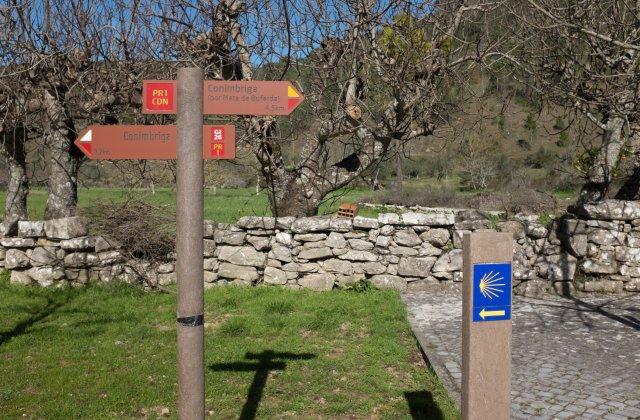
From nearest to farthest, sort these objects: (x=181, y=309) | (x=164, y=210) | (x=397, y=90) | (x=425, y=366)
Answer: (x=181, y=309) → (x=425, y=366) → (x=397, y=90) → (x=164, y=210)

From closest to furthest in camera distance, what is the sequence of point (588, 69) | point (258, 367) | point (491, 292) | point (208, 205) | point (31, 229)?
point (491, 292), point (258, 367), point (588, 69), point (31, 229), point (208, 205)

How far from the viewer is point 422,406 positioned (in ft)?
16.1

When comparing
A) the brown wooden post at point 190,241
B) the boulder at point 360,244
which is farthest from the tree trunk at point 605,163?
the brown wooden post at point 190,241

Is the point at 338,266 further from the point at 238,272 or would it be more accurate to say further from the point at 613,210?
the point at 613,210

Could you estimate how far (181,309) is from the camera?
11.6 feet

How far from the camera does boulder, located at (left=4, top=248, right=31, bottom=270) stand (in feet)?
30.8

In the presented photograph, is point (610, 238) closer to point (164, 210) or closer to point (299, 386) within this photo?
point (299, 386)

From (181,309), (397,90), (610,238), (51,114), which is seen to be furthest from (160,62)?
(610,238)

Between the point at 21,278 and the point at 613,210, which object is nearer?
the point at 21,278

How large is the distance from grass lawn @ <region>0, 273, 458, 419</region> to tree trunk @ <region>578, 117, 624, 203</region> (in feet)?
16.4

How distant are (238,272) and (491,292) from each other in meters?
6.64

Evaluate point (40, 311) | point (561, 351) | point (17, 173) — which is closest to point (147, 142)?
point (561, 351)

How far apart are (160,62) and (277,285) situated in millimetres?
3825

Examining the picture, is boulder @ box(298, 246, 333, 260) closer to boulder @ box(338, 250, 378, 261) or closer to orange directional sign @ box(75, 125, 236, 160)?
boulder @ box(338, 250, 378, 261)
